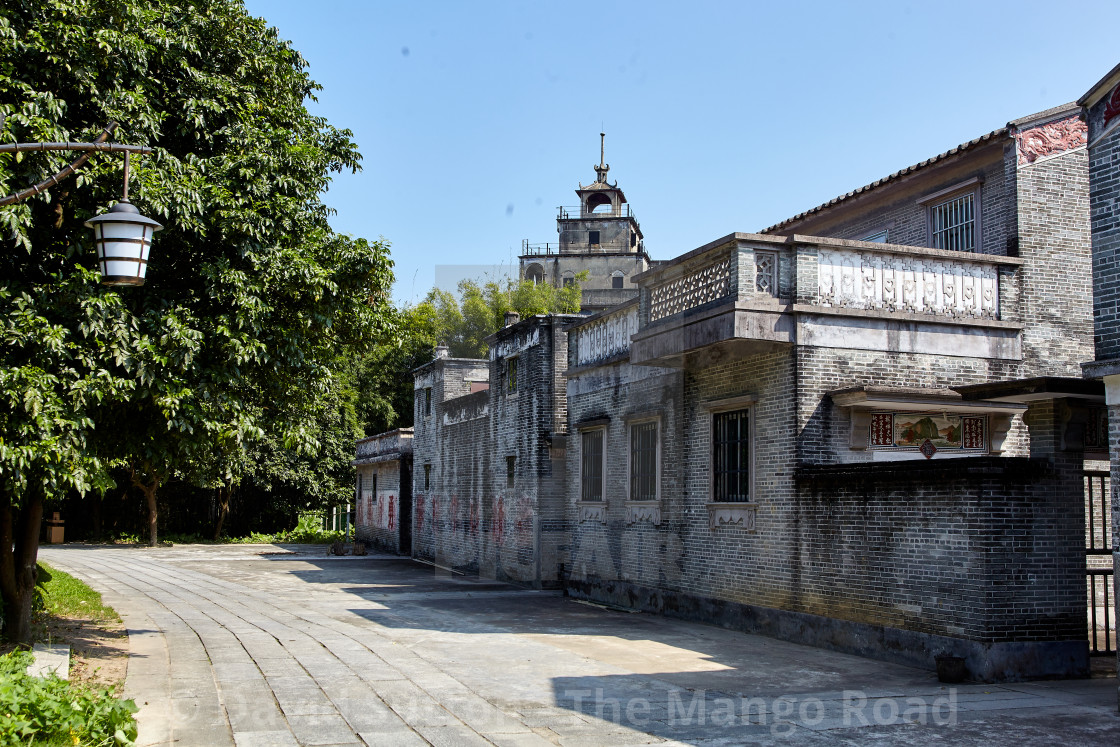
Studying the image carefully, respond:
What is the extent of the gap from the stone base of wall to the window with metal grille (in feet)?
22.6

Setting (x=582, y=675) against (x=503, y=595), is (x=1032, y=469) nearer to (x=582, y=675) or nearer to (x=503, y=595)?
(x=582, y=675)

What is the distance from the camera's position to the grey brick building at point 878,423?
10.4 meters

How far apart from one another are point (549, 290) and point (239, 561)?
132ft

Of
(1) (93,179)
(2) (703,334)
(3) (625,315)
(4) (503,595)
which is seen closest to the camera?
(1) (93,179)

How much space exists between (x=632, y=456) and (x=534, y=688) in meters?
8.20

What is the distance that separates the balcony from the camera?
508 inches

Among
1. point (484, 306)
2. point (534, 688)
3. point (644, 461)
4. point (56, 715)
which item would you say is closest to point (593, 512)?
point (644, 461)

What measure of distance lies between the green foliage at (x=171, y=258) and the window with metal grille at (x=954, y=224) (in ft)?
31.0

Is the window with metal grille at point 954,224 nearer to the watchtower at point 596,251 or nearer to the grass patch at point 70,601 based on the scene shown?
the grass patch at point 70,601

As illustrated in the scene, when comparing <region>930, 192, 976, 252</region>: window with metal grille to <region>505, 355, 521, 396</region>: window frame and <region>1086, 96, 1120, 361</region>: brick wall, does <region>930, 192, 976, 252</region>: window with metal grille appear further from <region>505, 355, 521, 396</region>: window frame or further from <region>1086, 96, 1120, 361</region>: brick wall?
<region>505, 355, 521, 396</region>: window frame

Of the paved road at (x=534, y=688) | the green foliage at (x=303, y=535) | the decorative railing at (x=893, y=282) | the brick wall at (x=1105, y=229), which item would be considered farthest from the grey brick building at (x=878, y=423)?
the green foliage at (x=303, y=535)

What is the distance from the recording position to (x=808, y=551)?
1261cm

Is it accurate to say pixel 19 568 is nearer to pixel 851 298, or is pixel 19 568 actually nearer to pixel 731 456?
pixel 731 456

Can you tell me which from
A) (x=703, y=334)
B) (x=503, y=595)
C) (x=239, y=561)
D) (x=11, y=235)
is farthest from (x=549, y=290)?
(x=11, y=235)
